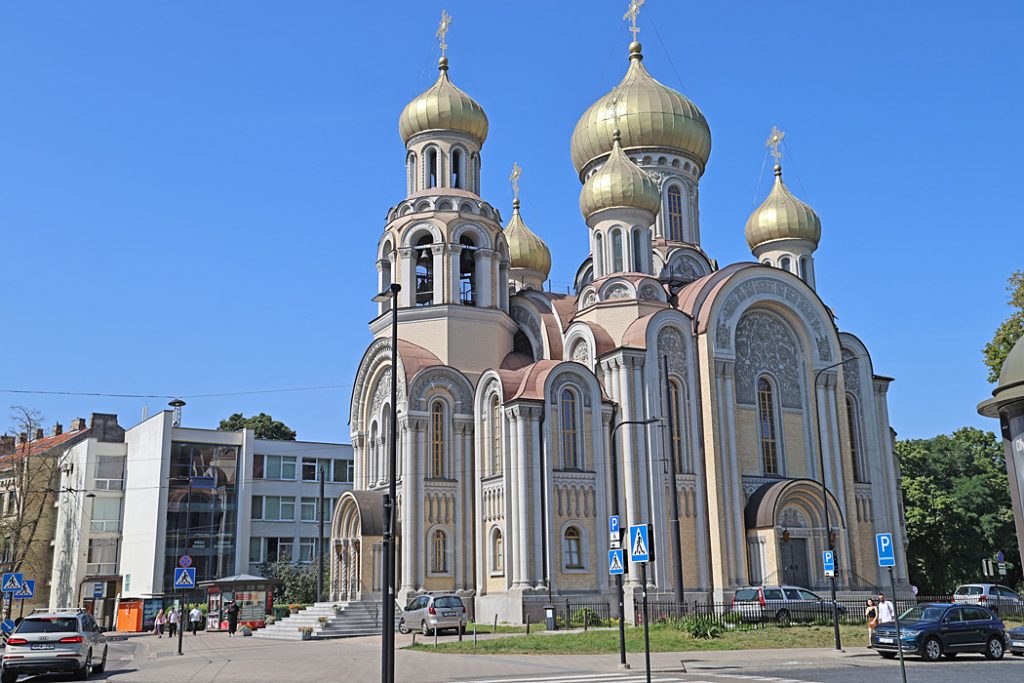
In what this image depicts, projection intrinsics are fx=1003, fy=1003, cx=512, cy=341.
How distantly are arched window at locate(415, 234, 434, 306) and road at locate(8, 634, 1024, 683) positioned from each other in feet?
55.1

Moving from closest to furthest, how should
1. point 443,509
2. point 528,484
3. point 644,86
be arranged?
point 528,484 → point 443,509 → point 644,86

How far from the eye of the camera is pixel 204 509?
52.0 m

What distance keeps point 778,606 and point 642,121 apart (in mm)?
22610

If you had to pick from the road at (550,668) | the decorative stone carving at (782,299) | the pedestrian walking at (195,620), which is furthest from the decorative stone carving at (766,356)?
the pedestrian walking at (195,620)

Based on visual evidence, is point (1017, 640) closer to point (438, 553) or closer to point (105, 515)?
point (438, 553)

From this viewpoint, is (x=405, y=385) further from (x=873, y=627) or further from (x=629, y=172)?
(x=873, y=627)

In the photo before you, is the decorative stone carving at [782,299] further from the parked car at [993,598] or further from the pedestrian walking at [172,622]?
the pedestrian walking at [172,622]

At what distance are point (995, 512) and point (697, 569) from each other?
75.9 feet

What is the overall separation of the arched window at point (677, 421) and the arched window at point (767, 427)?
11.8 ft

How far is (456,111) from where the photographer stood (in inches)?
1603

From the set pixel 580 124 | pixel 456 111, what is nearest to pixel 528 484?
pixel 456 111

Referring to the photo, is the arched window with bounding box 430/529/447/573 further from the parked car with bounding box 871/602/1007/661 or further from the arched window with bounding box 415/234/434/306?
the parked car with bounding box 871/602/1007/661

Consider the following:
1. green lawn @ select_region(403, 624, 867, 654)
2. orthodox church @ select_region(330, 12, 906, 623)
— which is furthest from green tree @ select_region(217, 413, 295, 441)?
green lawn @ select_region(403, 624, 867, 654)

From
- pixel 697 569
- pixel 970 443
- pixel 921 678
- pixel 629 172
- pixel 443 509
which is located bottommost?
pixel 921 678
